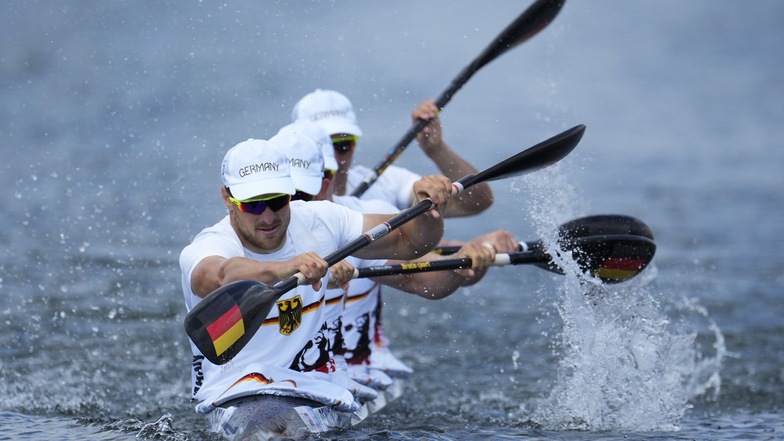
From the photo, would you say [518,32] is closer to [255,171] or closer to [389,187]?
[389,187]

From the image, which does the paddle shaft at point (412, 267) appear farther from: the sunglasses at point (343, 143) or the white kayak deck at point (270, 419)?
the sunglasses at point (343, 143)

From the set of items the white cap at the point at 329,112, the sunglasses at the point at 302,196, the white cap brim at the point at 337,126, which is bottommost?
the sunglasses at the point at 302,196

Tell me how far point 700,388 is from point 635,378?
1.69 m

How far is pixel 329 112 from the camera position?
784 centimetres

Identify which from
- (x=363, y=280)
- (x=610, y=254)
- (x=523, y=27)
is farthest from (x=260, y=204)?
(x=523, y=27)

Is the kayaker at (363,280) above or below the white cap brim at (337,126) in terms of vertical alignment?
below

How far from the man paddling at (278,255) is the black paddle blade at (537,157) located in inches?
24.4

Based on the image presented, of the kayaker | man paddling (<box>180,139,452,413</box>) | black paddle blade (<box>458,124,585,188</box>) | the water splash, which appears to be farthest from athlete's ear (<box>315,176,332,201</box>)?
the water splash

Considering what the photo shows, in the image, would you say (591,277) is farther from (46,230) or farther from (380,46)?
(380,46)

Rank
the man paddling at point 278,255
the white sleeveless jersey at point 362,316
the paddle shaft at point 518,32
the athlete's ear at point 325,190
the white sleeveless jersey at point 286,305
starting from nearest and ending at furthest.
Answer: the man paddling at point 278,255
the white sleeveless jersey at point 286,305
the athlete's ear at point 325,190
the white sleeveless jersey at point 362,316
the paddle shaft at point 518,32

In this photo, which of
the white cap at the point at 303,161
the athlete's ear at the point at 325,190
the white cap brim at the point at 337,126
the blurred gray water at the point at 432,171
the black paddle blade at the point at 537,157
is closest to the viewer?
the white cap at the point at 303,161

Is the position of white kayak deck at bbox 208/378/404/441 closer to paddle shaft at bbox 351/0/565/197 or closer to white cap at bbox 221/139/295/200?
white cap at bbox 221/139/295/200

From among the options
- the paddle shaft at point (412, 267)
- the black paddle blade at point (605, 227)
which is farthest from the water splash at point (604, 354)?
the paddle shaft at point (412, 267)

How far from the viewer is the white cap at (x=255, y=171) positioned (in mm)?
5402
